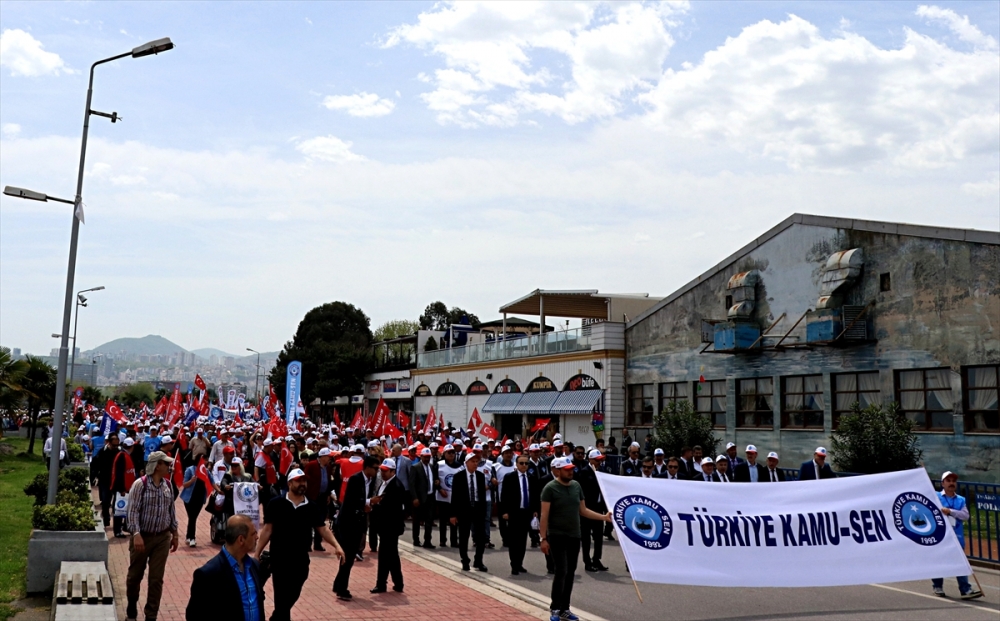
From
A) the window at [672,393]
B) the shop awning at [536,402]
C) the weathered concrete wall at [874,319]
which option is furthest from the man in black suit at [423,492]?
the shop awning at [536,402]

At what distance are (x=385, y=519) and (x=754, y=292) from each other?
78.8 feet

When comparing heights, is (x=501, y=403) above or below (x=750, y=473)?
above

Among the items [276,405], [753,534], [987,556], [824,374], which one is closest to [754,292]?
[824,374]

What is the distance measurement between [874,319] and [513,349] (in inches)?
871

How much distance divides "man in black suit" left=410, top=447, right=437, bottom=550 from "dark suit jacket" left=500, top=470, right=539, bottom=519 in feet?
6.23

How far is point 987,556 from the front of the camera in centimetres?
1547

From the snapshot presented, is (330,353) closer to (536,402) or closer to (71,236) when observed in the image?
(536,402)

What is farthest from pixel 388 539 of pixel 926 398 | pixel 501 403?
pixel 501 403

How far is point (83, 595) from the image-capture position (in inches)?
372

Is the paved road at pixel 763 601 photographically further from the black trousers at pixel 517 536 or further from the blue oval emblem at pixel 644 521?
the blue oval emblem at pixel 644 521

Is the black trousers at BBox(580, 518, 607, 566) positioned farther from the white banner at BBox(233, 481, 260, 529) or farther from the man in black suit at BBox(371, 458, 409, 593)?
the white banner at BBox(233, 481, 260, 529)

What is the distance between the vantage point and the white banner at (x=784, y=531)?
10508 millimetres

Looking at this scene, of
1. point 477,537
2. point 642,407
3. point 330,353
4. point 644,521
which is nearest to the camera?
point 644,521

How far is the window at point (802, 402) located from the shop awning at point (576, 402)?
32.0 ft
